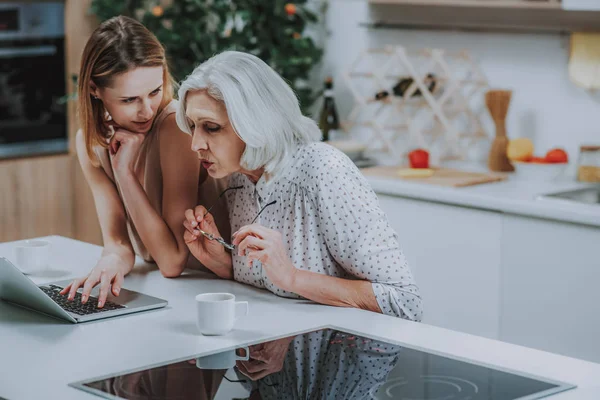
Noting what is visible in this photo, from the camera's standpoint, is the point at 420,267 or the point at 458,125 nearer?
the point at 420,267

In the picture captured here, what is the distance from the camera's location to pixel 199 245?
2326mm

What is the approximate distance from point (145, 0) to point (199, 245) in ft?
7.73

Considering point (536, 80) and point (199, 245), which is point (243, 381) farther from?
point (536, 80)

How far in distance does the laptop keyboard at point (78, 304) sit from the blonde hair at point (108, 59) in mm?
439

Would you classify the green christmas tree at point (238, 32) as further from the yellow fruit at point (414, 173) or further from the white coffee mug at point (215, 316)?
the white coffee mug at point (215, 316)

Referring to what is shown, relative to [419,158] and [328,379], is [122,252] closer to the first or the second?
[328,379]

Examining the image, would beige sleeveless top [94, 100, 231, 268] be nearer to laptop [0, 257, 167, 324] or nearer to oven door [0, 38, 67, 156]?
laptop [0, 257, 167, 324]

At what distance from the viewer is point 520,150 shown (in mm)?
3684

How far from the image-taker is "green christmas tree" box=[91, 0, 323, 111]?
4223 millimetres

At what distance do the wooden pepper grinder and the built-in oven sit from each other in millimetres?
1945

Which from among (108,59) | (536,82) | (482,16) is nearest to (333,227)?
(108,59)

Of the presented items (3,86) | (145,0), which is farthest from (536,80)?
(3,86)

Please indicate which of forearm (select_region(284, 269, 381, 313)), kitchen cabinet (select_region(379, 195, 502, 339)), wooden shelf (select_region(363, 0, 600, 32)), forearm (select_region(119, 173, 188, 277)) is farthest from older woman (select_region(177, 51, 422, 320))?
wooden shelf (select_region(363, 0, 600, 32))

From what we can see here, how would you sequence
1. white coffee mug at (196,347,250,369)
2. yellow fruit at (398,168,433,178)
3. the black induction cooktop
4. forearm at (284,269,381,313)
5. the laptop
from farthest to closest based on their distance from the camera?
1. yellow fruit at (398,168,433,178)
2. forearm at (284,269,381,313)
3. the laptop
4. white coffee mug at (196,347,250,369)
5. the black induction cooktop
